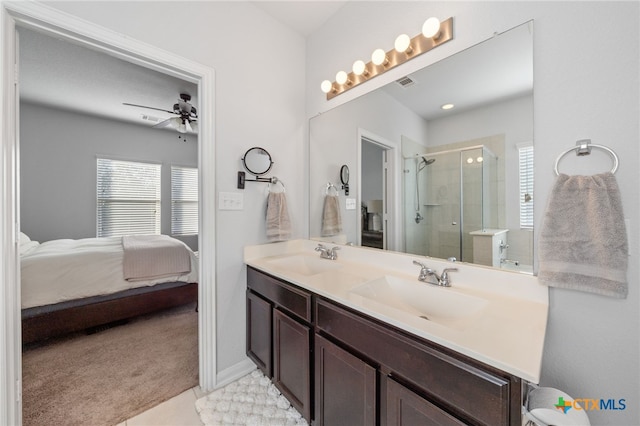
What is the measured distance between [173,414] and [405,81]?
7.81 feet

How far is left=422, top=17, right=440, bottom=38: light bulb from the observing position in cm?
123

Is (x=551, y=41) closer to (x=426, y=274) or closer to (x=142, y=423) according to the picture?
(x=426, y=274)

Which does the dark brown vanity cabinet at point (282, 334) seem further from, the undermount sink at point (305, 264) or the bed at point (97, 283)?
the bed at point (97, 283)

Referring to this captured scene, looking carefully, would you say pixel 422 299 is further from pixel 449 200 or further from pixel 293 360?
pixel 293 360

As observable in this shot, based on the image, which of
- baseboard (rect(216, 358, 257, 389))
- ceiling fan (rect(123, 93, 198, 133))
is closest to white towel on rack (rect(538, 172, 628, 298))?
baseboard (rect(216, 358, 257, 389))

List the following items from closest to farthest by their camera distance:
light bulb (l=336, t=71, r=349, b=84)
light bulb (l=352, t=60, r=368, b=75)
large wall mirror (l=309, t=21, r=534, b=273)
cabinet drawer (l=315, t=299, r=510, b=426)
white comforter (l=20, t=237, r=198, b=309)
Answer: cabinet drawer (l=315, t=299, r=510, b=426) < large wall mirror (l=309, t=21, r=534, b=273) < light bulb (l=352, t=60, r=368, b=75) < light bulb (l=336, t=71, r=349, b=84) < white comforter (l=20, t=237, r=198, b=309)

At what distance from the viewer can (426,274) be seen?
1.26 m

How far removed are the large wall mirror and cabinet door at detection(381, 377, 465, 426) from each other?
26.5 inches

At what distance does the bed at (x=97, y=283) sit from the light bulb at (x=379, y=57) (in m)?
2.75

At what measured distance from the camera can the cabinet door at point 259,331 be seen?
1531mm

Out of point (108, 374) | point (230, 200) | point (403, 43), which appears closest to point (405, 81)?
point (403, 43)

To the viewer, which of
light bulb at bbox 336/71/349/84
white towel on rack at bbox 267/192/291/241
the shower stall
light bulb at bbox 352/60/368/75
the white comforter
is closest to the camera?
the shower stall

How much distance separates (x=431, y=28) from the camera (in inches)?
48.9

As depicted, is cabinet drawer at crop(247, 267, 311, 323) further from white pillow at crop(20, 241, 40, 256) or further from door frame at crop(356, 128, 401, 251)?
white pillow at crop(20, 241, 40, 256)
